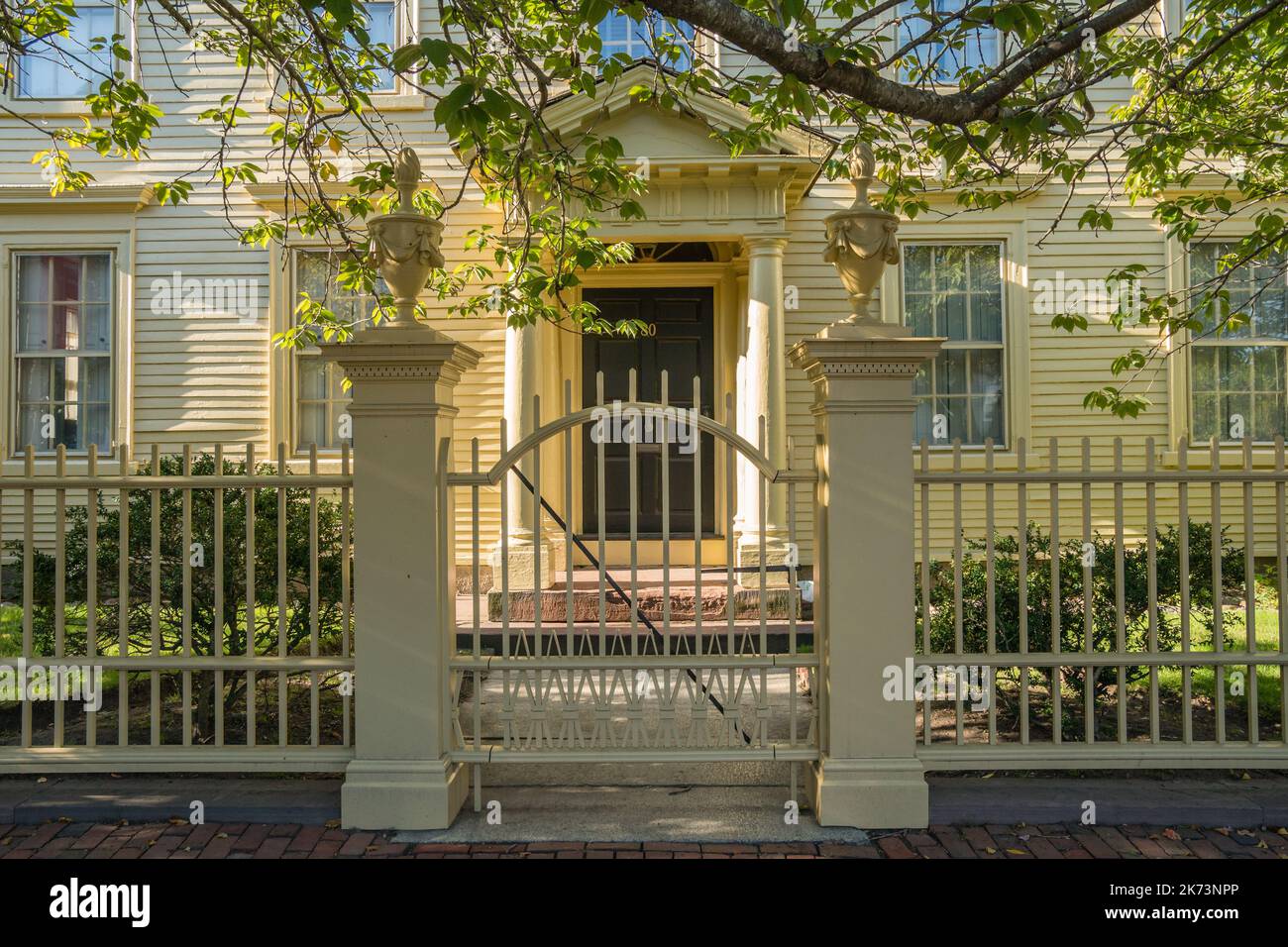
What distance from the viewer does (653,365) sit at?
10039 mm

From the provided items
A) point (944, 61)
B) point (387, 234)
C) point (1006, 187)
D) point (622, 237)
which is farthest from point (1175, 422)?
point (387, 234)

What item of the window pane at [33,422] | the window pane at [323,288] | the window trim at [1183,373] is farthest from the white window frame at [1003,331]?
the window pane at [33,422]

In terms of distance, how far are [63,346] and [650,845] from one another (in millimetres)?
9490

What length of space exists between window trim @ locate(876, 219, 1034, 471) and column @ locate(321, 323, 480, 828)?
6.93m

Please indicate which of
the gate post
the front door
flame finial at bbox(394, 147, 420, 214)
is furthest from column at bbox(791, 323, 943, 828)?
the front door

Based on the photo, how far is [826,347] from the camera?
13.6 feet

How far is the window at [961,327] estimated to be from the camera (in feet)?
33.4

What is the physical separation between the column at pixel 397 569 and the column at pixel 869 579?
1.73 meters

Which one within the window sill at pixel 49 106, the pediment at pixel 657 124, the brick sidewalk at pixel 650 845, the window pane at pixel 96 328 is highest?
the window sill at pixel 49 106

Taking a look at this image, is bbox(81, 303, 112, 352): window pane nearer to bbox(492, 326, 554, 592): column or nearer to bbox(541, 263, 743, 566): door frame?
bbox(492, 326, 554, 592): column

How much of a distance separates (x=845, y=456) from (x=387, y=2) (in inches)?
347

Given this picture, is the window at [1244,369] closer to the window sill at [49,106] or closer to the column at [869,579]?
the column at [869,579]

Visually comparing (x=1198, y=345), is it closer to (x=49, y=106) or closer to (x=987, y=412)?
(x=987, y=412)

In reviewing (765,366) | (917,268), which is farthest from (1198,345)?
(765,366)
